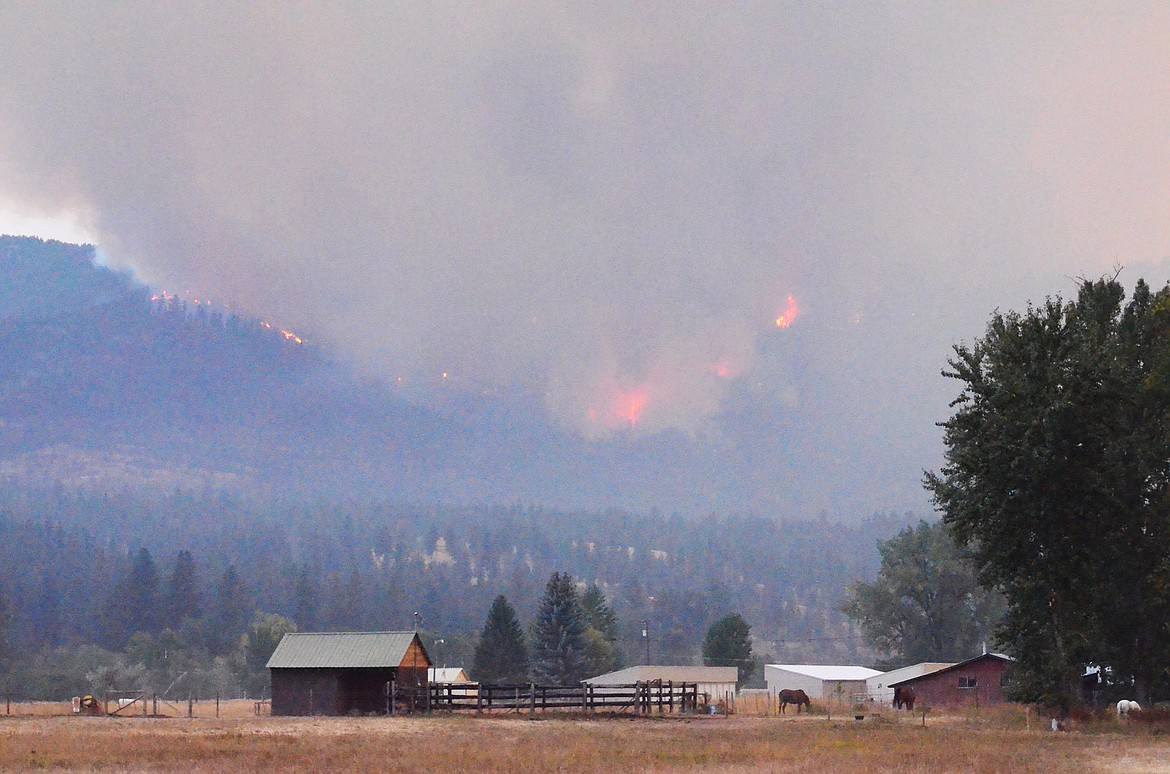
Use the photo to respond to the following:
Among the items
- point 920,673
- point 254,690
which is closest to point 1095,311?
point 920,673

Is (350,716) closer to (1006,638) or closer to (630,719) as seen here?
(630,719)

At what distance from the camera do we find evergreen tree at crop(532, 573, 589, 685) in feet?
480

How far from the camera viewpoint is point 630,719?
67812mm

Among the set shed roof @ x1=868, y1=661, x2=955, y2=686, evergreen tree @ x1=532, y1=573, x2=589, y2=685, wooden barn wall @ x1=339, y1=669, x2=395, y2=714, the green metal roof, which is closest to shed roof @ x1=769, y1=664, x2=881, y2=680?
shed roof @ x1=868, y1=661, x2=955, y2=686

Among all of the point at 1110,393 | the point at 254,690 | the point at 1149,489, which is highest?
the point at 1110,393

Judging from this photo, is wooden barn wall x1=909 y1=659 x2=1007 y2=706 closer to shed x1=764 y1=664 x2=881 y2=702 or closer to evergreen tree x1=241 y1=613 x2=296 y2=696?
shed x1=764 y1=664 x2=881 y2=702

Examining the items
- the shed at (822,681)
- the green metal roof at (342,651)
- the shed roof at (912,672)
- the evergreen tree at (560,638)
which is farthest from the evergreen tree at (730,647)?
the green metal roof at (342,651)

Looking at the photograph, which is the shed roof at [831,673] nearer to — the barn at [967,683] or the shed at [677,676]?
the shed at [677,676]

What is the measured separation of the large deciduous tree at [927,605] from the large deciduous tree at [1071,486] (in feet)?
291

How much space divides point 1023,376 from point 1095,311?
36.8ft

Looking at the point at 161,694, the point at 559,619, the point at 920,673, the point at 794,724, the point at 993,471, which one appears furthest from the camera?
the point at 161,694

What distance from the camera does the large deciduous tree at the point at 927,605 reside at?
15512 centimetres

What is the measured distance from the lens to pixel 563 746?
46438 millimetres

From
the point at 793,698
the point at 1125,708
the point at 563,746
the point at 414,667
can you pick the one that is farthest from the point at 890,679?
the point at 563,746
